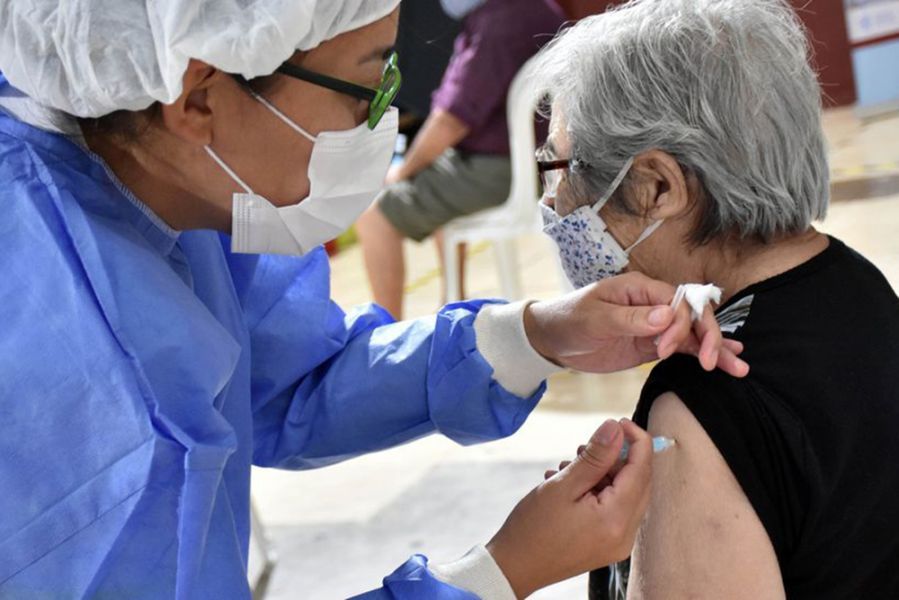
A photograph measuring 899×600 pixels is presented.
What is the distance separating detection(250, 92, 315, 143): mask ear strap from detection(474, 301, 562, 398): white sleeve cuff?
45 centimetres

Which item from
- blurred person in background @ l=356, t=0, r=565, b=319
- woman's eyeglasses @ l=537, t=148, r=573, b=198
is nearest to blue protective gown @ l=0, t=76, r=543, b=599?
woman's eyeglasses @ l=537, t=148, r=573, b=198

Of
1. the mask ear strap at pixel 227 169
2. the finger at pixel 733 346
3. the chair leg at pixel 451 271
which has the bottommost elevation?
the chair leg at pixel 451 271

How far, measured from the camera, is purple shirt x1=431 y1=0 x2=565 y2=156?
4.90m

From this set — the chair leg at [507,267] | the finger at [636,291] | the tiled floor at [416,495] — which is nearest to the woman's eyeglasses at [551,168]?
the finger at [636,291]

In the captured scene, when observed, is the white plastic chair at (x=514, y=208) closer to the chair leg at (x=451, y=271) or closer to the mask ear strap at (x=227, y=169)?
the chair leg at (x=451, y=271)

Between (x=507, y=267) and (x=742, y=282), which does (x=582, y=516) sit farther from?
(x=507, y=267)

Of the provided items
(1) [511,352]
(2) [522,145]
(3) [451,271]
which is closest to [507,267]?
(3) [451,271]

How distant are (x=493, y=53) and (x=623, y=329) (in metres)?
3.53

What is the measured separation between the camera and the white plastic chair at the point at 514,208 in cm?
493

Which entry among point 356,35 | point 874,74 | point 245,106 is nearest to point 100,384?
point 245,106

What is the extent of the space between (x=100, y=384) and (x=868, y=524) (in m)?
0.90

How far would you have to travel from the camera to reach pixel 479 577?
1.46 metres

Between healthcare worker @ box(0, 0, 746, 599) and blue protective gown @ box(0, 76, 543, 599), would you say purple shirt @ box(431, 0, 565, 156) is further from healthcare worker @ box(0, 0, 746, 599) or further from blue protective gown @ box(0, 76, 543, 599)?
blue protective gown @ box(0, 76, 543, 599)

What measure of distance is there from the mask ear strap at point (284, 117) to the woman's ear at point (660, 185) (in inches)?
17.4
